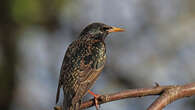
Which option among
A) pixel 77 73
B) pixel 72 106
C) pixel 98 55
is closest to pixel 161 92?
pixel 72 106

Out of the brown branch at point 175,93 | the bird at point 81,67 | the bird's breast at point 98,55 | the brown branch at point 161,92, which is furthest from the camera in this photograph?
the bird's breast at point 98,55

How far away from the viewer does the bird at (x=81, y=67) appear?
20.1ft

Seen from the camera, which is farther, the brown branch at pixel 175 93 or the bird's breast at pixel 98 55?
the bird's breast at pixel 98 55

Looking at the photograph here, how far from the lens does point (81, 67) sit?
6590 mm

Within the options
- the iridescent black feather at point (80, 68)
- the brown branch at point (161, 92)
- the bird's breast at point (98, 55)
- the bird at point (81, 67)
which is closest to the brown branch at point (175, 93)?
the brown branch at point (161, 92)

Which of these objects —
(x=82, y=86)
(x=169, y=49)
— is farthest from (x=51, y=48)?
(x=82, y=86)

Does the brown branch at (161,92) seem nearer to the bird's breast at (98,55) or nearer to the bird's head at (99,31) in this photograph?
the bird's breast at (98,55)

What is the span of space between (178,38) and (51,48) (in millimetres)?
3393

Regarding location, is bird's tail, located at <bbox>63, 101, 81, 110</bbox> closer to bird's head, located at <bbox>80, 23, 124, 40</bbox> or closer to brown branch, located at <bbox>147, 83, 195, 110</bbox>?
brown branch, located at <bbox>147, 83, 195, 110</bbox>

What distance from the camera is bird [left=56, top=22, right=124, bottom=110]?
6.11 metres

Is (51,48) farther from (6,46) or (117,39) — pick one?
(117,39)

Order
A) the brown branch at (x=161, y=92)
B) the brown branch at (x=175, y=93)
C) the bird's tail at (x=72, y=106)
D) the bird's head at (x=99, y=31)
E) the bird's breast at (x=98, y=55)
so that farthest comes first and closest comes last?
the bird's head at (x=99, y=31) → the bird's breast at (x=98, y=55) → the bird's tail at (x=72, y=106) → the brown branch at (x=161, y=92) → the brown branch at (x=175, y=93)

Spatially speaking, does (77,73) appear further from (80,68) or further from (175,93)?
(175,93)

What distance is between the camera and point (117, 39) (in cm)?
1195
